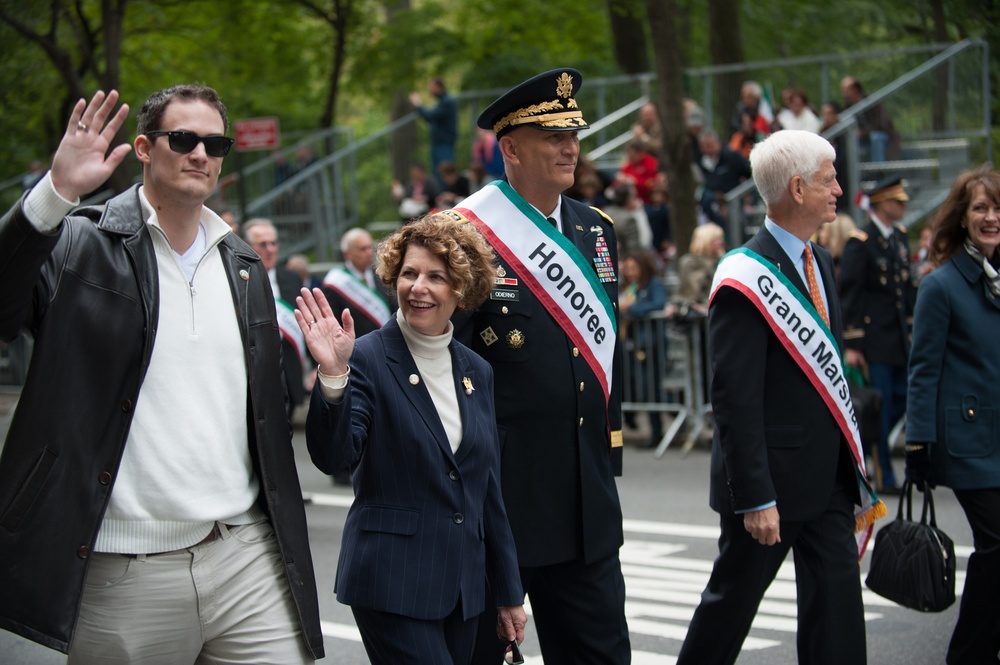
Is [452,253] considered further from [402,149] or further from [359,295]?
[402,149]

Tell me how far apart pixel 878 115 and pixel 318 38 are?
1264cm

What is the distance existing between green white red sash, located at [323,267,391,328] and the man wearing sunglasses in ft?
22.5

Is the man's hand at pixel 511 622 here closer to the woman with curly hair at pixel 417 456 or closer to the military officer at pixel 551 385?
the woman with curly hair at pixel 417 456

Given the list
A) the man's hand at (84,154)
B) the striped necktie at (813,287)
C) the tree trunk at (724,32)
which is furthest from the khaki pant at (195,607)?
the tree trunk at (724,32)

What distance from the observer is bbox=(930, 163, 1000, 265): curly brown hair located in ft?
18.6

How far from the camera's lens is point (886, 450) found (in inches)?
395

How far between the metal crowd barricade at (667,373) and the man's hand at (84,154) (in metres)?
9.02

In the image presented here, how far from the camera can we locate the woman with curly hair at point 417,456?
3.69 metres

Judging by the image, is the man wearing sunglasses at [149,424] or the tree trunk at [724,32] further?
the tree trunk at [724,32]

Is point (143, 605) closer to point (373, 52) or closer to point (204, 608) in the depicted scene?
point (204, 608)

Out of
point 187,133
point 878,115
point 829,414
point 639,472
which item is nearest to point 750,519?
point 829,414

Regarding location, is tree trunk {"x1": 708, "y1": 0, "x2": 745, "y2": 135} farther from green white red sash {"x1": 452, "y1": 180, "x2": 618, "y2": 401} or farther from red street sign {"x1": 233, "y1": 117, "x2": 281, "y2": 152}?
green white red sash {"x1": 452, "y1": 180, "x2": 618, "y2": 401}

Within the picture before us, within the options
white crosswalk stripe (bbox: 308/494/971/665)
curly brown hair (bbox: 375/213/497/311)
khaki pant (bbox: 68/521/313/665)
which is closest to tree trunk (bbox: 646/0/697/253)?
white crosswalk stripe (bbox: 308/494/971/665)

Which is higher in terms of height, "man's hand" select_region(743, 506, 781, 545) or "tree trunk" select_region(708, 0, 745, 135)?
"tree trunk" select_region(708, 0, 745, 135)
